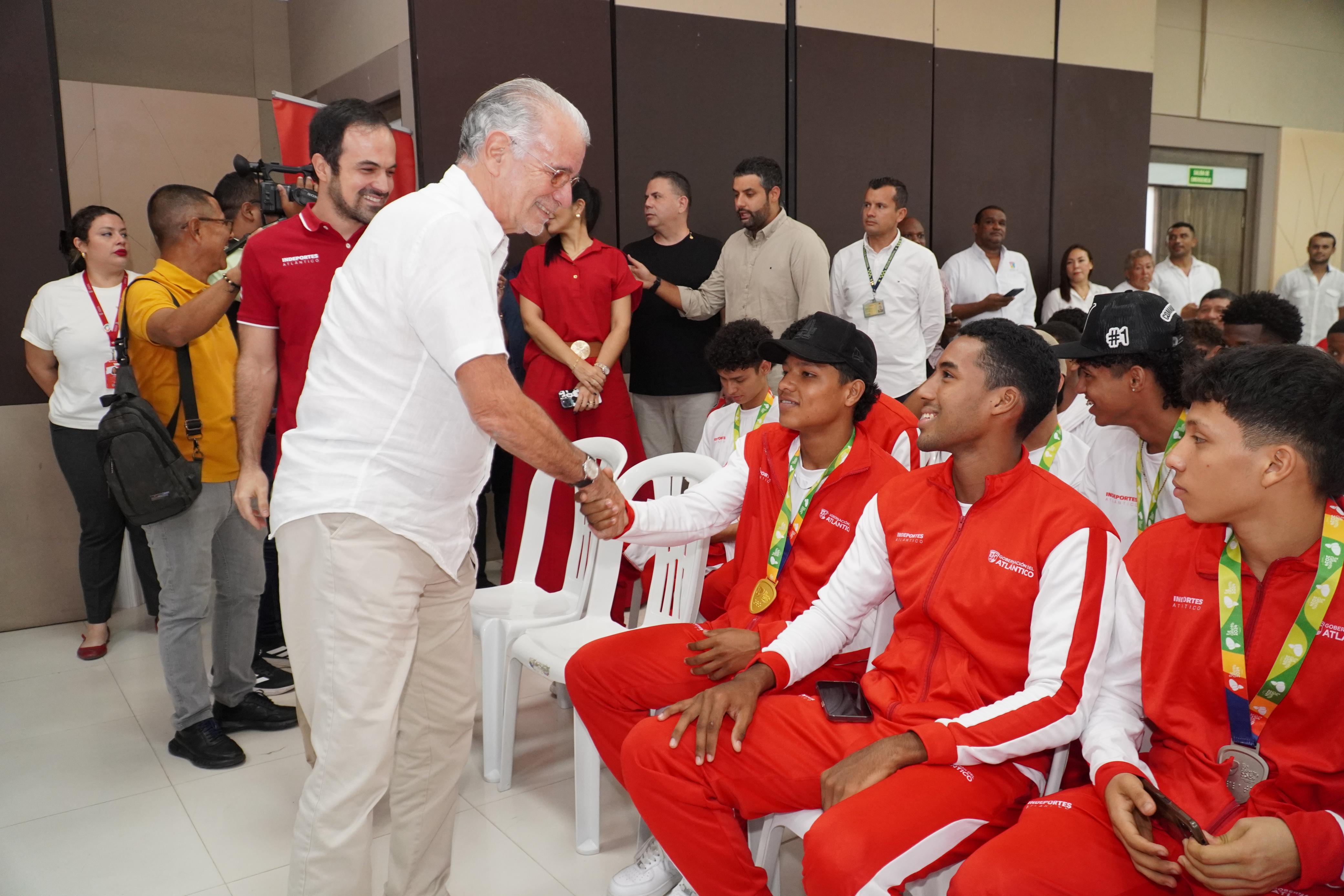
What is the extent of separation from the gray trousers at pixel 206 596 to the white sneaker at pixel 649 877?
1523 millimetres

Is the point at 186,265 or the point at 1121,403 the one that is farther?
the point at 186,265

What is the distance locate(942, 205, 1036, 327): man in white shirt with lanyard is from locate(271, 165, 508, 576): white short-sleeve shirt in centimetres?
449

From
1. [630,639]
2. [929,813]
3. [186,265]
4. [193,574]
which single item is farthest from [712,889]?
[186,265]

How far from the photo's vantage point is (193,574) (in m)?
2.90

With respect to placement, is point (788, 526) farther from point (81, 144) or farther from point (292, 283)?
point (81, 144)

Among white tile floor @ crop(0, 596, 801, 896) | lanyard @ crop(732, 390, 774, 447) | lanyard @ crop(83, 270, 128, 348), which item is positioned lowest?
white tile floor @ crop(0, 596, 801, 896)

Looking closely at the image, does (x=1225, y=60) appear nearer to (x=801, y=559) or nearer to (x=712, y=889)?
(x=801, y=559)

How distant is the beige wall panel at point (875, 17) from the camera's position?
17.4 ft

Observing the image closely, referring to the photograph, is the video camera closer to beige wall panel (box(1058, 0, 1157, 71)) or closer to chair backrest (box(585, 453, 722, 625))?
chair backrest (box(585, 453, 722, 625))

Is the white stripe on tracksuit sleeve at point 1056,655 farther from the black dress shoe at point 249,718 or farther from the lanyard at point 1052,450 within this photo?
the black dress shoe at point 249,718

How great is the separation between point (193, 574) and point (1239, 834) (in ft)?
8.96

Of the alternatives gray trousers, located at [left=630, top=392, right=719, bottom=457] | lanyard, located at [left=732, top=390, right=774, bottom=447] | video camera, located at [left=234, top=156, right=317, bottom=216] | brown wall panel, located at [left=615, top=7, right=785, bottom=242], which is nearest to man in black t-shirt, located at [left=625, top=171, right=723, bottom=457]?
gray trousers, located at [left=630, top=392, right=719, bottom=457]

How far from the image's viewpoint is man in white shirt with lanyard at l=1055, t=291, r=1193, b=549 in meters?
2.19

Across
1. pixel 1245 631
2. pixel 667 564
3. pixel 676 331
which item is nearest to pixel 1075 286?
pixel 676 331
